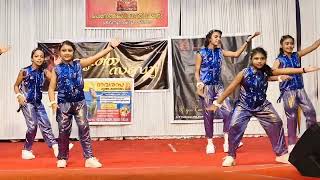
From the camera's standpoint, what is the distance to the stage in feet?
13.4

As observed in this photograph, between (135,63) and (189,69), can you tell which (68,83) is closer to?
(135,63)

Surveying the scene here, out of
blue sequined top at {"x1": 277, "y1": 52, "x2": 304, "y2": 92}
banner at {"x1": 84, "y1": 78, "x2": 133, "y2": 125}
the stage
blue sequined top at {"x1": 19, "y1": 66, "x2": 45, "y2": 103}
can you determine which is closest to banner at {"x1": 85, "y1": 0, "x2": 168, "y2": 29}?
banner at {"x1": 84, "y1": 78, "x2": 133, "y2": 125}

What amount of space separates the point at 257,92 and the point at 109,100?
4.47 meters

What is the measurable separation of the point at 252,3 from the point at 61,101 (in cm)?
542

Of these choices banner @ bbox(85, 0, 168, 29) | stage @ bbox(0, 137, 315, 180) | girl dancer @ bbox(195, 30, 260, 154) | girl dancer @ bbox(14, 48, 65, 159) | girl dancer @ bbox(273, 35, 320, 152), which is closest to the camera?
stage @ bbox(0, 137, 315, 180)

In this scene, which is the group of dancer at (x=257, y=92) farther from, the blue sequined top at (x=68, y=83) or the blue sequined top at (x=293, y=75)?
the blue sequined top at (x=68, y=83)

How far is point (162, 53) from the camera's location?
8.61m

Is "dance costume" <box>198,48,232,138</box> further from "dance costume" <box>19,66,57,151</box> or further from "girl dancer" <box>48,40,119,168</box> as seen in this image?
"dance costume" <box>19,66,57,151</box>

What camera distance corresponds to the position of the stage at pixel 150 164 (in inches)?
161

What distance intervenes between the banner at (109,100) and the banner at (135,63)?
123 mm

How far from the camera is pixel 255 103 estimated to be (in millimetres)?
4594

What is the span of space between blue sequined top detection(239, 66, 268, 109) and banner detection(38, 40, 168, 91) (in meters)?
4.11

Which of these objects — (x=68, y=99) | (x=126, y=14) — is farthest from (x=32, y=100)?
(x=126, y=14)

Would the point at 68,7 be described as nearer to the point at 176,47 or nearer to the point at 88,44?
the point at 88,44
